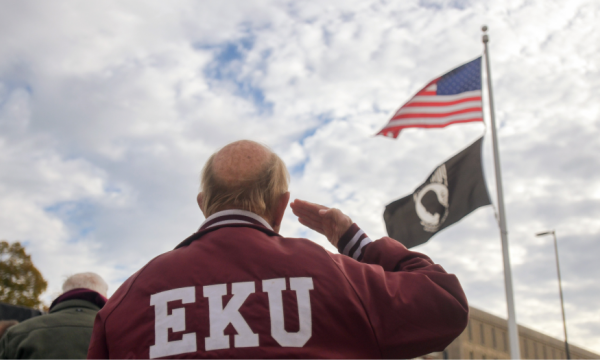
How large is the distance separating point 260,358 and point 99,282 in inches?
131

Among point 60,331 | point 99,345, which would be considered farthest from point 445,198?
point 99,345

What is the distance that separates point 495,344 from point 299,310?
33.5 m

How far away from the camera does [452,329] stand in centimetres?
169

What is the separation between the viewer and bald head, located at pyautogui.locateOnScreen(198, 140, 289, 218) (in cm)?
187

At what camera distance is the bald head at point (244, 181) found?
6.15ft

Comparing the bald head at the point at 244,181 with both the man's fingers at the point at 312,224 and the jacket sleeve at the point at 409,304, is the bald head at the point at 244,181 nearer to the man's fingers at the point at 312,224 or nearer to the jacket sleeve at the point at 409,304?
the man's fingers at the point at 312,224

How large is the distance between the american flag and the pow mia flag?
2.34 feet

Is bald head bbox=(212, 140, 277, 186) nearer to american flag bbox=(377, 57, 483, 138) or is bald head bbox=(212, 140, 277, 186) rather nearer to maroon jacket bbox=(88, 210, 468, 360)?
maroon jacket bbox=(88, 210, 468, 360)

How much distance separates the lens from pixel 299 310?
1.56 meters

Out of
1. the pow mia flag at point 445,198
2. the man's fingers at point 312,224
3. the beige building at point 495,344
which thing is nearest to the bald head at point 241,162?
the man's fingers at point 312,224

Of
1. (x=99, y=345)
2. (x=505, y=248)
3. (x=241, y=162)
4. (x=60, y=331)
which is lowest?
(x=99, y=345)

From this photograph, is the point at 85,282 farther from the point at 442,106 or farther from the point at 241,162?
the point at 442,106

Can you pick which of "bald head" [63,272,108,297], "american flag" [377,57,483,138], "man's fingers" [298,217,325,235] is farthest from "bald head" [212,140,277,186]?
"american flag" [377,57,483,138]

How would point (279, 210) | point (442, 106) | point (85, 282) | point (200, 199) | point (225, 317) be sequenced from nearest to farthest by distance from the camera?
point (225, 317) → point (279, 210) → point (200, 199) → point (85, 282) → point (442, 106)
